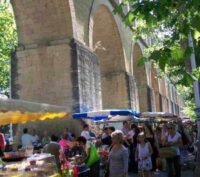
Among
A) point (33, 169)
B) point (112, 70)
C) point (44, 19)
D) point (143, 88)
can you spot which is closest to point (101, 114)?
point (44, 19)

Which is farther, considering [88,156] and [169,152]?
[169,152]

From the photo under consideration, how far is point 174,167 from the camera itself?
9594 mm

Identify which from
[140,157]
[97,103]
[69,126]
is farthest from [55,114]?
[97,103]

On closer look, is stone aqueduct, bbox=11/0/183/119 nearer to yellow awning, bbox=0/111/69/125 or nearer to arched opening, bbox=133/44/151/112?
yellow awning, bbox=0/111/69/125

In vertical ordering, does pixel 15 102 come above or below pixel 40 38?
below

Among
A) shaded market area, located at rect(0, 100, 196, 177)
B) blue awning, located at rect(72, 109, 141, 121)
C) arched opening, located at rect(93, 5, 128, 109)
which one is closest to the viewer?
shaded market area, located at rect(0, 100, 196, 177)

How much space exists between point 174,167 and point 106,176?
3150 mm

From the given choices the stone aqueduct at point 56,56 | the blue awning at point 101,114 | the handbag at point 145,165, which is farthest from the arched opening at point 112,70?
the handbag at point 145,165

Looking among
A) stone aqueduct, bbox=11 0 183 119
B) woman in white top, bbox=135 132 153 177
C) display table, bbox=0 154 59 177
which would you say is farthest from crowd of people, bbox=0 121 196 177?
stone aqueduct, bbox=11 0 183 119

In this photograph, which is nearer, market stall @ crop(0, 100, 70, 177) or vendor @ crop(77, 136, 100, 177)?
market stall @ crop(0, 100, 70, 177)

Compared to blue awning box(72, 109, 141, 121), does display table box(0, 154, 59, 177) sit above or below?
below

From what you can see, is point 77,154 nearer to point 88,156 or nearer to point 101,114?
point 88,156

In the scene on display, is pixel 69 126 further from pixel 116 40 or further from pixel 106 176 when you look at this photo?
pixel 116 40

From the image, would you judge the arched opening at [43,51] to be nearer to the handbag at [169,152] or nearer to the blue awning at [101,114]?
the blue awning at [101,114]
